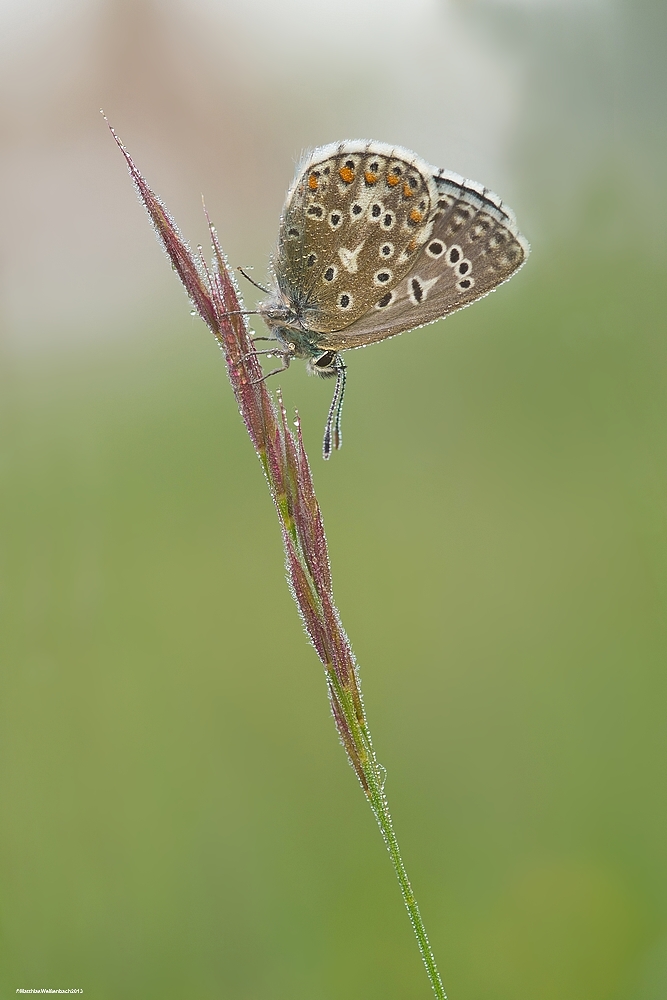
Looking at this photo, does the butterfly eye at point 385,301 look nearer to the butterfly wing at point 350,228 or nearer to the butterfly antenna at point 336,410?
the butterfly wing at point 350,228

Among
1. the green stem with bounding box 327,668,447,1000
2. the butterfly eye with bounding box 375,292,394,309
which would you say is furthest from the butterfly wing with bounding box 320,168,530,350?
the green stem with bounding box 327,668,447,1000

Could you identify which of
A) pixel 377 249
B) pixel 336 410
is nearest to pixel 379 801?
pixel 336 410

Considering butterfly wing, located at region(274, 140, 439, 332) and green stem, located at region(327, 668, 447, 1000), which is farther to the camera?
butterfly wing, located at region(274, 140, 439, 332)

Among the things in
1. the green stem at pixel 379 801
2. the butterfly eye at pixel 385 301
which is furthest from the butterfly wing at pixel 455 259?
the green stem at pixel 379 801

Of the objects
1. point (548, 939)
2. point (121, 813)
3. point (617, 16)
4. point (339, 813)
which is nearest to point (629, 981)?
point (548, 939)

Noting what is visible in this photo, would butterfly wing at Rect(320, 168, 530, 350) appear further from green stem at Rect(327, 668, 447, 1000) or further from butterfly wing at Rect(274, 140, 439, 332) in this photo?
green stem at Rect(327, 668, 447, 1000)

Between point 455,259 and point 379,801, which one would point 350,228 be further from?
point 379,801

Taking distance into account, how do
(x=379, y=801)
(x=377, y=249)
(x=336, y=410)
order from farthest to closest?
(x=336, y=410)
(x=377, y=249)
(x=379, y=801)
